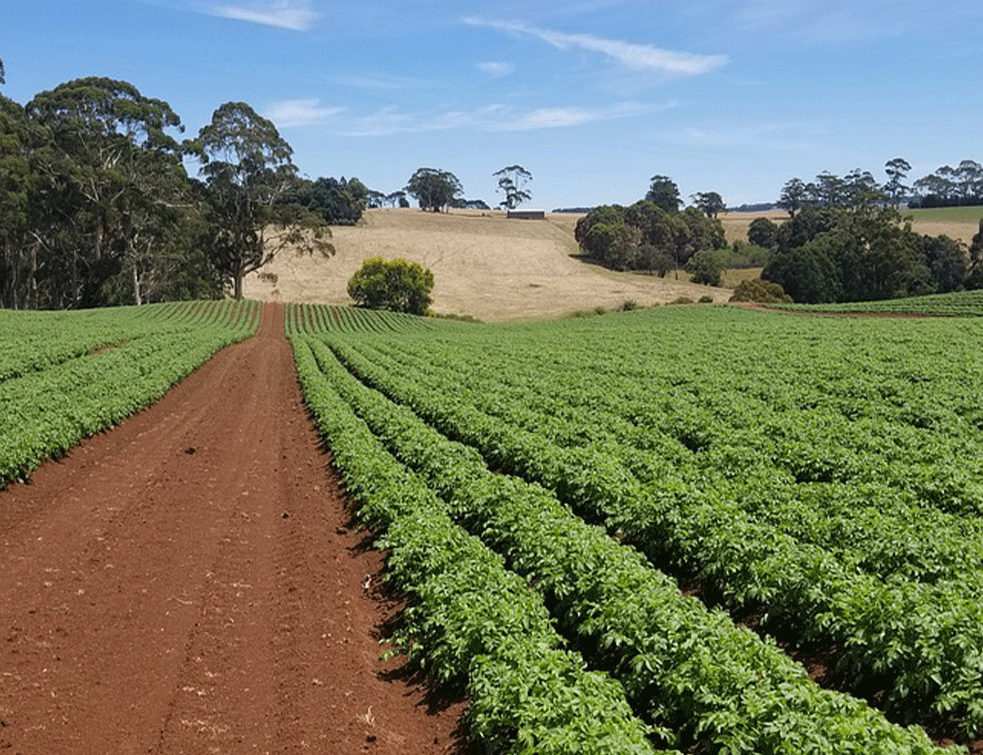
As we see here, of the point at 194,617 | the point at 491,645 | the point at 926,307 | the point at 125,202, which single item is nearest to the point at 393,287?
the point at 125,202

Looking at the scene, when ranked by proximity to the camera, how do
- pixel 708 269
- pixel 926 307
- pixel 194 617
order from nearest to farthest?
pixel 194 617
pixel 926 307
pixel 708 269

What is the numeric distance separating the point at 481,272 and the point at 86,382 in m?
95.3

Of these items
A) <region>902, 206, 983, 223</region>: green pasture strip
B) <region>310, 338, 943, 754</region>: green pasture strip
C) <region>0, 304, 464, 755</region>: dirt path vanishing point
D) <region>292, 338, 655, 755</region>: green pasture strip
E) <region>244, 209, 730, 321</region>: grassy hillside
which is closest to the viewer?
<region>310, 338, 943, 754</region>: green pasture strip

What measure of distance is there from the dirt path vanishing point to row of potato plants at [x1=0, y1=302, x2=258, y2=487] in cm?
77

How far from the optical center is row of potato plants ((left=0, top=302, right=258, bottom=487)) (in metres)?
17.4

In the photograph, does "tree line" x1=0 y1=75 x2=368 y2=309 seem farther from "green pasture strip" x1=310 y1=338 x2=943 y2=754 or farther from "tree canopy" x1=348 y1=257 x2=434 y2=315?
"green pasture strip" x1=310 y1=338 x2=943 y2=754

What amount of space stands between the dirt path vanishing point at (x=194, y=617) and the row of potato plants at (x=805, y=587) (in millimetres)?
3688

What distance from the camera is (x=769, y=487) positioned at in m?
12.8

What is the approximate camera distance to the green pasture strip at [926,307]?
57.0 metres

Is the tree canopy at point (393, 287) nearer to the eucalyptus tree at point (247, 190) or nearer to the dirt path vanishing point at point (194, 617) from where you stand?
the eucalyptus tree at point (247, 190)

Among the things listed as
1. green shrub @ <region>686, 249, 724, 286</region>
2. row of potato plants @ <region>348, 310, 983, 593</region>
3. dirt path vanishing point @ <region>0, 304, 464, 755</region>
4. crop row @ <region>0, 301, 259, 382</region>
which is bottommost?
dirt path vanishing point @ <region>0, 304, 464, 755</region>

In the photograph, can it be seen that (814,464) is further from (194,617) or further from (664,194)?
(664,194)

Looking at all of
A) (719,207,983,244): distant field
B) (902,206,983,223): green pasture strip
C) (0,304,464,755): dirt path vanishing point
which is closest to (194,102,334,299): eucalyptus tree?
(0,304,464,755): dirt path vanishing point

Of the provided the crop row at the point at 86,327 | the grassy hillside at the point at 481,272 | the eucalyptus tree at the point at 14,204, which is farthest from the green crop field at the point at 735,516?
the grassy hillside at the point at 481,272
